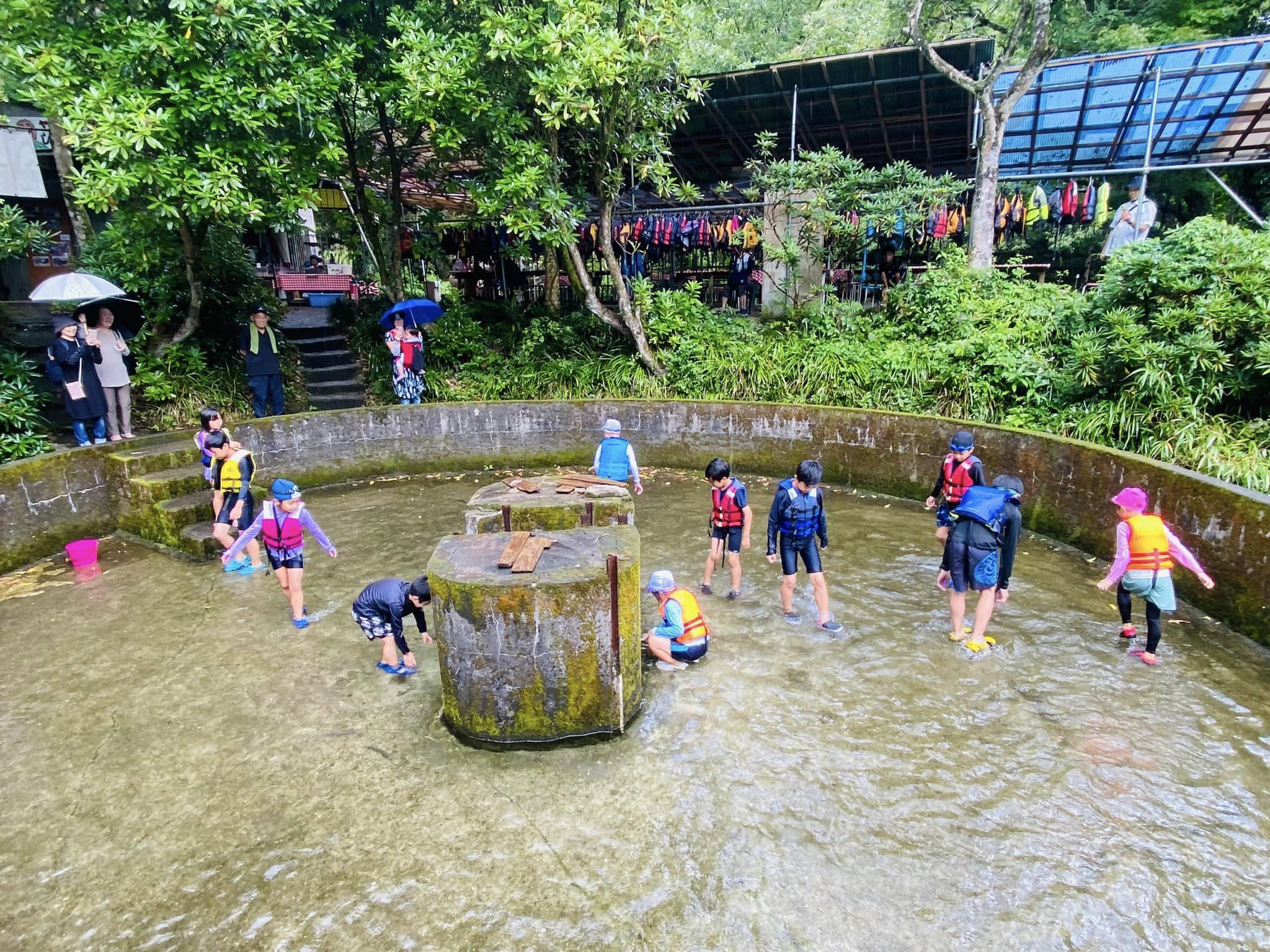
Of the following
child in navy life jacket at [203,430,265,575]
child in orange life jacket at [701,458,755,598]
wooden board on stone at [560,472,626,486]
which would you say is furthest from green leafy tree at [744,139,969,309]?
child in navy life jacket at [203,430,265,575]

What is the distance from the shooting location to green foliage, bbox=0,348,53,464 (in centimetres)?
869

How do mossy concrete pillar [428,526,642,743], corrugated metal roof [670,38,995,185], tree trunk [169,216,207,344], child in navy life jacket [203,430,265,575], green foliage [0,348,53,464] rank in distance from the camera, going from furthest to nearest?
corrugated metal roof [670,38,995,185], tree trunk [169,216,207,344], green foliage [0,348,53,464], child in navy life jacket [203,430,265,575], mossy concrete pillar [428,526,642,743]

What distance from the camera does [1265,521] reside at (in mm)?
5973

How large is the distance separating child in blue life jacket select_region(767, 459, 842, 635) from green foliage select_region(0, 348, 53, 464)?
28.7 feet

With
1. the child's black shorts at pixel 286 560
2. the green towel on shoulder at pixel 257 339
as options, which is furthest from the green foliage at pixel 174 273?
the child's black shorts at pixel 286 560

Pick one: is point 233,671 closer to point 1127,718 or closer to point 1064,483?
point 1127,718

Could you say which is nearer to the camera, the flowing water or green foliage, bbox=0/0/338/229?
the flowing water

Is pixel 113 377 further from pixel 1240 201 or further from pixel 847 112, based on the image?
pixel 1240 201

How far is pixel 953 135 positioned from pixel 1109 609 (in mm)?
13341

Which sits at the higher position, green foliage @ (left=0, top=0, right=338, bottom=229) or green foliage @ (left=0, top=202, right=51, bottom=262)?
green foliage @ (left=0, top=0, right=338, bottom=229)

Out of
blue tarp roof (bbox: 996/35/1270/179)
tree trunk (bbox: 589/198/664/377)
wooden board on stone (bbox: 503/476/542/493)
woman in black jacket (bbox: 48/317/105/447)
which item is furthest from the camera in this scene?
blue tarp roof (bbox: 996/35/1270/179)

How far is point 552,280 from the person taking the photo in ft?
47.0

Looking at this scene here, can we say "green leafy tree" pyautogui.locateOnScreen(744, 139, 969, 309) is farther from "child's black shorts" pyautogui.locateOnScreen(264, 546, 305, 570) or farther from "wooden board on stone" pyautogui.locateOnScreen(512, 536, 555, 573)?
"child's black shorts" pyautogui.locateOnScreen(264, 546, 305, 570)

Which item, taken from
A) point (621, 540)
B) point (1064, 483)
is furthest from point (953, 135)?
point (621, 540)
